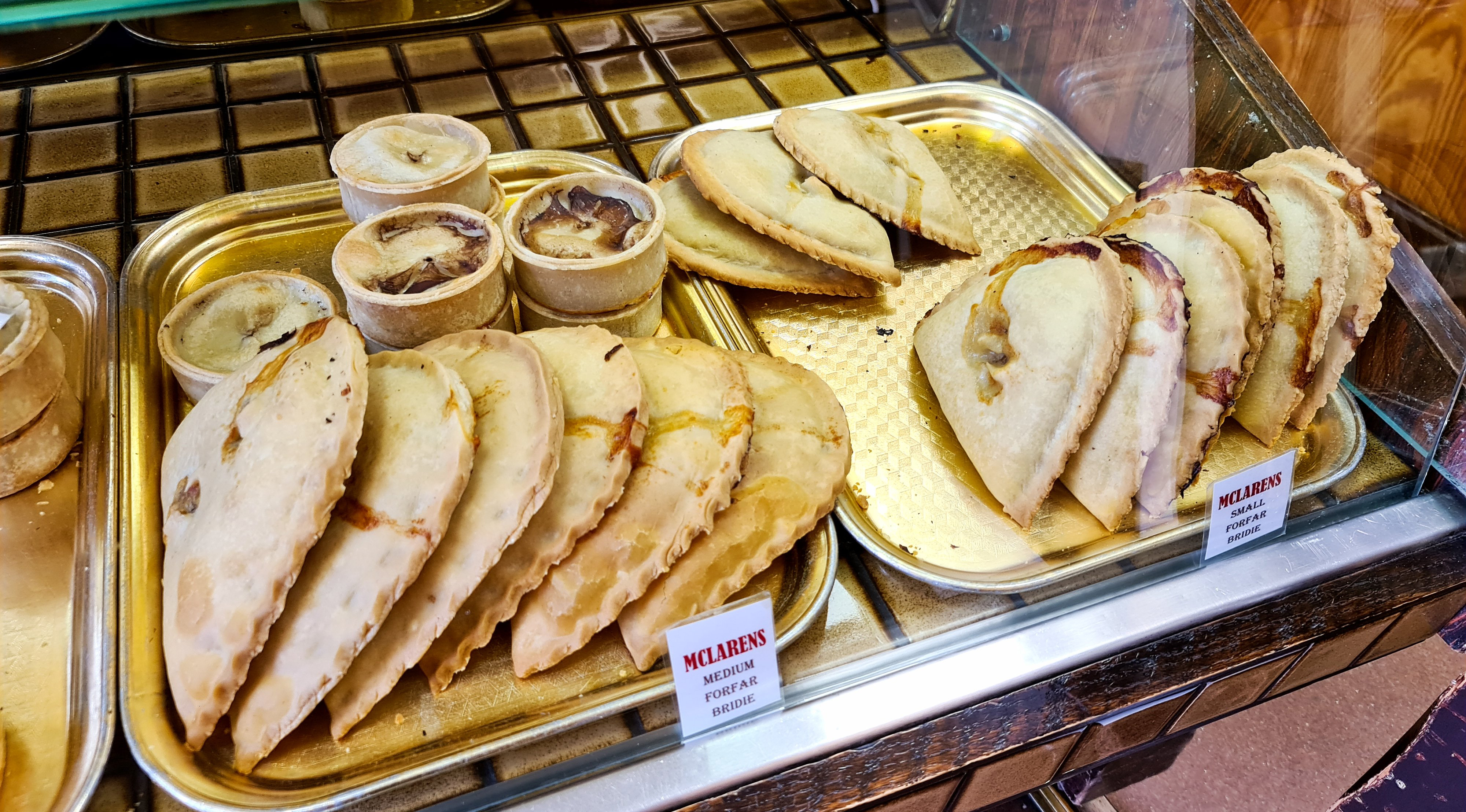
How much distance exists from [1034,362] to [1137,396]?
178mm

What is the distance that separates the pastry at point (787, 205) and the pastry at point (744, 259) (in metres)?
0.05

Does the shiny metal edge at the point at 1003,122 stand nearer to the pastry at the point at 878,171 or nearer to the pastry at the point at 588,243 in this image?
the pastry at the point at 878,171

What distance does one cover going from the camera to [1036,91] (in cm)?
270

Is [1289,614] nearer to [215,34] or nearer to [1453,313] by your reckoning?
[1453,313]

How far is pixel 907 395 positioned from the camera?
1854 mm

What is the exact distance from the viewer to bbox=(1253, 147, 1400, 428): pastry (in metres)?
1.64

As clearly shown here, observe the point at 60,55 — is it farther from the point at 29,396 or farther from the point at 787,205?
the point at 787,205

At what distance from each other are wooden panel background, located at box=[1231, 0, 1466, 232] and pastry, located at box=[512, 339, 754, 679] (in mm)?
1404

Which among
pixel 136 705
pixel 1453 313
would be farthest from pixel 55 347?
pixel 1453 313

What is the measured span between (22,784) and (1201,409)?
1.83 m

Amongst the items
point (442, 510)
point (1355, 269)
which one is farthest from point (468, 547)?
point (1355, 269)

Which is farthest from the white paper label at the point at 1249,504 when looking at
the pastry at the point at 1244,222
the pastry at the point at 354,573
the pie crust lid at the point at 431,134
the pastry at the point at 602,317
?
the pie crust lid at the point at 431,134

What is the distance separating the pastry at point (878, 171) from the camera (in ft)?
6.81

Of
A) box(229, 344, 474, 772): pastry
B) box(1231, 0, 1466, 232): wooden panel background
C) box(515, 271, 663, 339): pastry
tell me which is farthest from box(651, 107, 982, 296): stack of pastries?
box(229, 344, 474, 772): pastry
